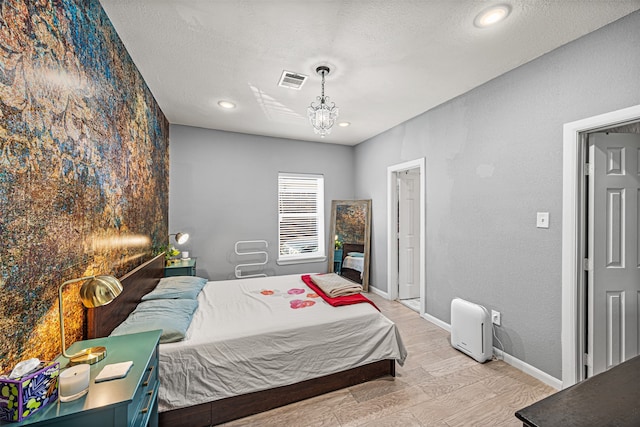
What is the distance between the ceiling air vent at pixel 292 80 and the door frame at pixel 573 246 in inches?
87.3

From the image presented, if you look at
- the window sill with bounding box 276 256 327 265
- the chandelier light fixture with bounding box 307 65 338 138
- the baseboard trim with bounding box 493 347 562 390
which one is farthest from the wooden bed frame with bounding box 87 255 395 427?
the window sill with bounding box 276 256 327 265

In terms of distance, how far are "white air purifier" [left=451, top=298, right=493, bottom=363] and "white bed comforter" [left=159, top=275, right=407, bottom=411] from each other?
800mm

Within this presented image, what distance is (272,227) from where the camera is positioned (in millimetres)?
4445

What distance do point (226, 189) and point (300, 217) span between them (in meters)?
1.34

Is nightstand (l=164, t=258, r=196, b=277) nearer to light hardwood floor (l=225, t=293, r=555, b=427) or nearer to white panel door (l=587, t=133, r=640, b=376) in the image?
light hardwood floor (l=225, t=293, r=555, b=427)

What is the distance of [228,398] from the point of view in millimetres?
1790

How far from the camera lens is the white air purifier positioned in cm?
246

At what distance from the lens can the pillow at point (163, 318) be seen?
171 centimetres

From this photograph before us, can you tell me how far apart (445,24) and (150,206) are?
3.13 m

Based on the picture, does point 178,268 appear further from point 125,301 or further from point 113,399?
point 113,399

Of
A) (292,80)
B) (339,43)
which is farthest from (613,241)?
(292,80)

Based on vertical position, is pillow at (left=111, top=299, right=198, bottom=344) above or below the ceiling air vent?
below

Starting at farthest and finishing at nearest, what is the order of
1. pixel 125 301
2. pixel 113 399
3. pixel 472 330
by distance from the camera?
pixel 472 330, pixel 125 301, pixel 113 399

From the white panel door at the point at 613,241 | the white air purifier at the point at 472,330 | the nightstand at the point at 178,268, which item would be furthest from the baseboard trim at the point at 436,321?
the nightstand at the point at 178,268
